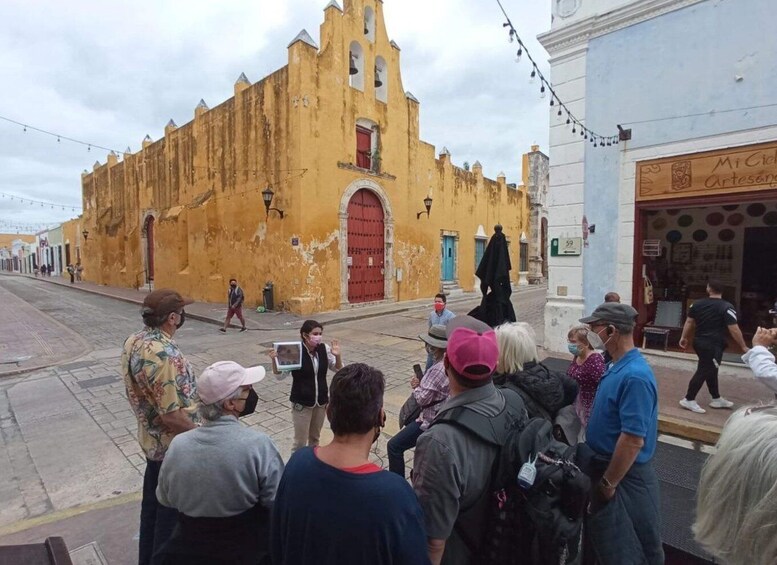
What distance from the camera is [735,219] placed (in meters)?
8.25

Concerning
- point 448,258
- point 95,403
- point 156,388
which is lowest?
point 95,403

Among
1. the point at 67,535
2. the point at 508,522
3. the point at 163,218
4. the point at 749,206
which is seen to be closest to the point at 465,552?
the point at 508,522

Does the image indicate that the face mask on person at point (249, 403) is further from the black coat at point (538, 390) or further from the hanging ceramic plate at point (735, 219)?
the hanging ceramic plate at point (735, 219)

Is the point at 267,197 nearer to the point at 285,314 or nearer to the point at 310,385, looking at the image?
the point at 285,314

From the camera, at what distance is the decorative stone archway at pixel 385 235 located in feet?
48.2

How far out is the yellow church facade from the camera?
13.6m

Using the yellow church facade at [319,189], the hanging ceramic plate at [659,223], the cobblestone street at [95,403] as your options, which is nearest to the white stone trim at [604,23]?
the hanging ceramic plate at [659,223]

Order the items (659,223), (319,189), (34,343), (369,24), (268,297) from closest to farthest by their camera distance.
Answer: (659,223), (34,343), (319,189), (268,297), (369,24)

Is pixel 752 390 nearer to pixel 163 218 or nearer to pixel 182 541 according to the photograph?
pixel 182 541

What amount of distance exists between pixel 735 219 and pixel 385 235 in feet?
35.7

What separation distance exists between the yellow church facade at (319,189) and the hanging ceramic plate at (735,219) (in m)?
10.6

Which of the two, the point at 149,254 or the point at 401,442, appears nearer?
the point at 401,442

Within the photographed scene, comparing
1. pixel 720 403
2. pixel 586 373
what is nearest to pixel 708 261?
pixel 720 403

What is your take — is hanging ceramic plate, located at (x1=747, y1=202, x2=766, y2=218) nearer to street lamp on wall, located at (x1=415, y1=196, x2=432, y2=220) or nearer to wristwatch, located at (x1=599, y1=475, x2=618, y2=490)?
wristwatch, located at (x1=599, y1=475, x2=618, y2=490)
